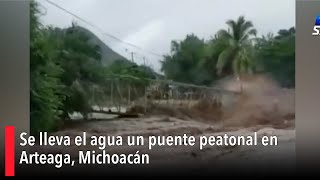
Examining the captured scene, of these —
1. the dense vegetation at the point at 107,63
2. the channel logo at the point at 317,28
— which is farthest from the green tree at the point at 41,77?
the channel logo at the point at 317,28

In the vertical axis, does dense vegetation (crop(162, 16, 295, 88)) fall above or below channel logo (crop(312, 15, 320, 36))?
below

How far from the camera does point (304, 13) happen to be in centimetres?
365

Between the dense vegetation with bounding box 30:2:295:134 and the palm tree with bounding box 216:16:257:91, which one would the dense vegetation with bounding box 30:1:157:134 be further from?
the palm tree with bounding box 216:16:257:91

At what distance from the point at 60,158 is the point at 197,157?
3.17ft

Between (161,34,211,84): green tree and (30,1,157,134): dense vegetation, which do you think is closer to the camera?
(30,1,157,134): dense vegetation

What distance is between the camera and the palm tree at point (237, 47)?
12.0 ft

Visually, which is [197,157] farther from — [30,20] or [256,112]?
[30,20]

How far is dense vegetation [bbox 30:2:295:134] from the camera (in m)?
3.58

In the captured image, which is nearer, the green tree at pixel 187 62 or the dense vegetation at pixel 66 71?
the dense vegetation at pixel 66 71

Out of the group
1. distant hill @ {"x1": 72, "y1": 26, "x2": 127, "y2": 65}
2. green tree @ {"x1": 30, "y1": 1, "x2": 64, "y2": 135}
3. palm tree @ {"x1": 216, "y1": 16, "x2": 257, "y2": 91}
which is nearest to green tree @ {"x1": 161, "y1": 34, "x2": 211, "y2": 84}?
palm tree @ {"x1": 216, "y1": 16, "x2": 257, "y2": 91}

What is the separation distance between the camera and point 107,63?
3.66 metres

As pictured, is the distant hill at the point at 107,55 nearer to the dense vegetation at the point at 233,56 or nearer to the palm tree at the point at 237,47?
the dense vegetation at the point at 233,56

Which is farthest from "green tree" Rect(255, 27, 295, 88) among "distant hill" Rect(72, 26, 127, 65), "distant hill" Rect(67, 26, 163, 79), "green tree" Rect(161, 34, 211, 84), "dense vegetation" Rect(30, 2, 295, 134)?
"distant hill" Rect(72, 26, 127, 65)

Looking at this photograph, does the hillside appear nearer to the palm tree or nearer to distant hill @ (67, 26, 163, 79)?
distant hill @ (67, 26, 163, 79)
